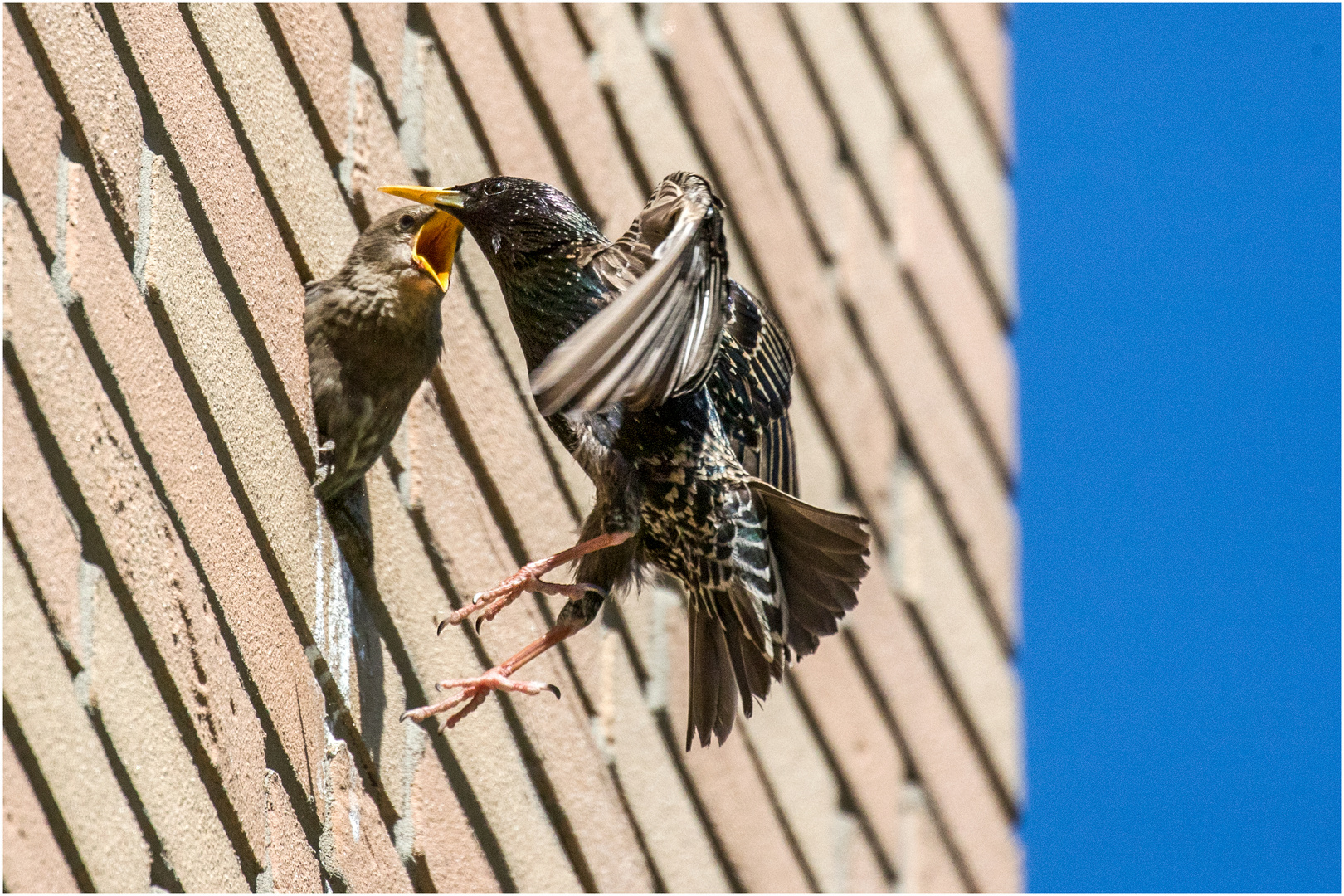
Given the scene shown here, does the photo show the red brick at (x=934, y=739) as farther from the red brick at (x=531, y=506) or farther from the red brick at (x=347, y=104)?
the red brick at (x=347, y=104)

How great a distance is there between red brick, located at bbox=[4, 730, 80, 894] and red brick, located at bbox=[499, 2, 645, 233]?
160cm

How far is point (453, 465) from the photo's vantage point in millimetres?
2799

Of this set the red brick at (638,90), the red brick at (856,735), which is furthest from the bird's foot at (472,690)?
the red brick at (638,90)

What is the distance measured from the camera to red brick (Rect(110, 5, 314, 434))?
226 centimetres

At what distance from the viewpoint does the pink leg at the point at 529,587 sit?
2613 millimetres

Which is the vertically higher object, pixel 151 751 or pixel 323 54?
pixel 323 54

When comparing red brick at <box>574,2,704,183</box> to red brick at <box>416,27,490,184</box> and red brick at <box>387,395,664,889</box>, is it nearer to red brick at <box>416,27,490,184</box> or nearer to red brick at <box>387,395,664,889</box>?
red brick at <box>416,27,490,184</box>

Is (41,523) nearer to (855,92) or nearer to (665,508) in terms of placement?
(665,508)

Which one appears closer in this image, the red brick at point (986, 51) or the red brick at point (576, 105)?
the red brick at point (576, 105)

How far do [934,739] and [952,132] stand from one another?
52.4 inches

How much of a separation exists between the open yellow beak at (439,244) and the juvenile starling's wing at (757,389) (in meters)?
0.41

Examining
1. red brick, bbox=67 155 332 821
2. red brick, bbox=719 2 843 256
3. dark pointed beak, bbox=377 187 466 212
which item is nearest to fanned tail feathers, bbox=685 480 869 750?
dark pointed beak, bbox=377 187 466 212

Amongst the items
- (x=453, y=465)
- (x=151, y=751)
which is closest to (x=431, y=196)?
(x=453, y=465)

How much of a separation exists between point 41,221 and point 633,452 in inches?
39.0
